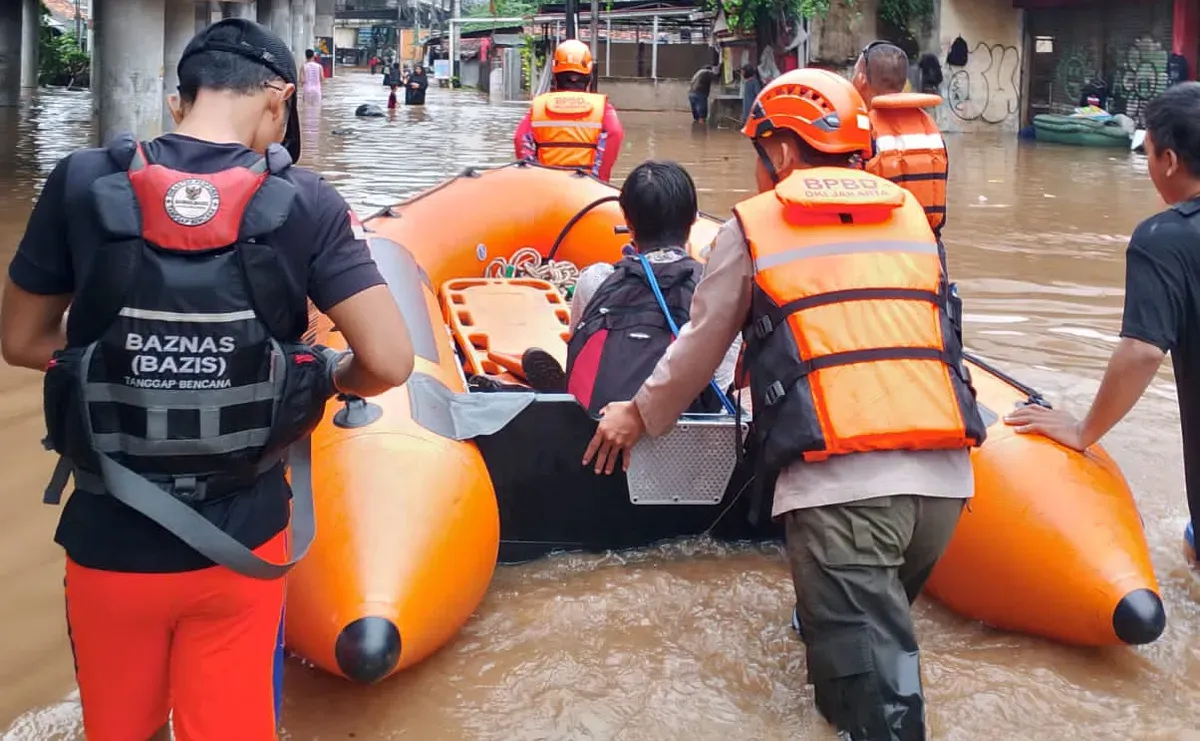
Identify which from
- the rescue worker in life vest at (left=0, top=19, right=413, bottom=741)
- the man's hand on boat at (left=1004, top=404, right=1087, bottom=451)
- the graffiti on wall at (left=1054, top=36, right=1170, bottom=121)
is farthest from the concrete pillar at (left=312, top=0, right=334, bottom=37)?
the rescue worker in life vest at (left=0, top=19, right=413, bottom=741)

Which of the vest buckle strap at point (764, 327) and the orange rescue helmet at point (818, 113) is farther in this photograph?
the orange rescue helmet at point (818, 113)

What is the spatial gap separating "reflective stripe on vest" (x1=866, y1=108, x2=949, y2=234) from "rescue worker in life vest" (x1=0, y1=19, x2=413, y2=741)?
2957 millimetres

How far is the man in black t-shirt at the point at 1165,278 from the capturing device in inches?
115

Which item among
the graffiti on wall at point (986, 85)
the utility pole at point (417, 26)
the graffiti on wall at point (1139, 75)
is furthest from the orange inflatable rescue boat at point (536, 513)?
the utility pole at point (417, 26)

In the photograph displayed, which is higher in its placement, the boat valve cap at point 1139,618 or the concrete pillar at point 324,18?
the concrete pillar at point 324,18

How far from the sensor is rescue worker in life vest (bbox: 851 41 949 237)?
4.50 m

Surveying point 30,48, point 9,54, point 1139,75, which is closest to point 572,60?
point 1139,75

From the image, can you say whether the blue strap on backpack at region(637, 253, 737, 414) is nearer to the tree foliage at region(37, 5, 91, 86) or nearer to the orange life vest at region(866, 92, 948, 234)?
the orange life vest at region(866, 92, 948, 234)

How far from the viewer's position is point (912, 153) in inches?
177

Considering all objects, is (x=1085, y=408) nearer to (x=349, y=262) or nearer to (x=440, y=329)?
(x=440, y=329)

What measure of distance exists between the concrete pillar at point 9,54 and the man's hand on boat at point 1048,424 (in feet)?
73.5

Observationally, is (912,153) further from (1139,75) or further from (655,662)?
(1139,75)

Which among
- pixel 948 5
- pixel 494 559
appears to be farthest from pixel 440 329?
pixel 948 5

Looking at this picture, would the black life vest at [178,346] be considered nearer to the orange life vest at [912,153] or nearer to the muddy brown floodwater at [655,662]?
the muddy brown floodwater at [655,662]
